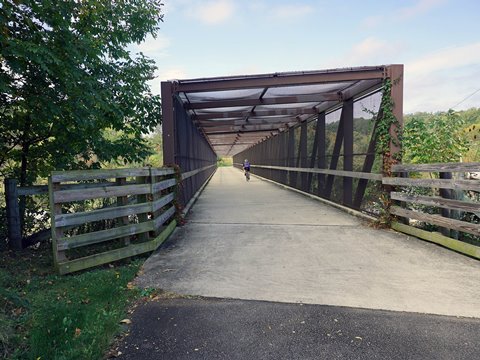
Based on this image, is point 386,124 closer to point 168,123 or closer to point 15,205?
point 168,123

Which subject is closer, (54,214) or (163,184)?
(54,214)

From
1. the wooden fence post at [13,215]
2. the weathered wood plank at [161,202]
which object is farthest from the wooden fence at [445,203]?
the wooden fence post at [13,215]

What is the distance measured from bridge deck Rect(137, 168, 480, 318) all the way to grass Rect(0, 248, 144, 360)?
0.44 metres

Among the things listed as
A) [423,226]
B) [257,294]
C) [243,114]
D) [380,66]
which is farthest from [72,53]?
[243,114]

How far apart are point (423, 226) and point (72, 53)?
5.92 meters

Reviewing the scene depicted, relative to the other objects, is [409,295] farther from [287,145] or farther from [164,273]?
[287,145]

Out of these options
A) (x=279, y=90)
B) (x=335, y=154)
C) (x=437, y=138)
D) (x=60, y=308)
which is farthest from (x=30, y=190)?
(x=437, y=138)

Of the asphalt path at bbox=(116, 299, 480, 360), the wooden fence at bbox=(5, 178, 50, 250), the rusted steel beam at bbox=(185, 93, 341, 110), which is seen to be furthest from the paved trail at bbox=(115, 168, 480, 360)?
the rusted steel beam at bbox=(185, 93, 341, 110)

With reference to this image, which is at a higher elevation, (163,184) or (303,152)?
(303,152)

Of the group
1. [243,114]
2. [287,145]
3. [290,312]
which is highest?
[243,114]

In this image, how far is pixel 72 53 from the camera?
3.66m

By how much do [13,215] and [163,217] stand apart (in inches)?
81.6

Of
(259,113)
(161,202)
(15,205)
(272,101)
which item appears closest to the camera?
(15,205)

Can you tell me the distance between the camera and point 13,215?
13.8ft
